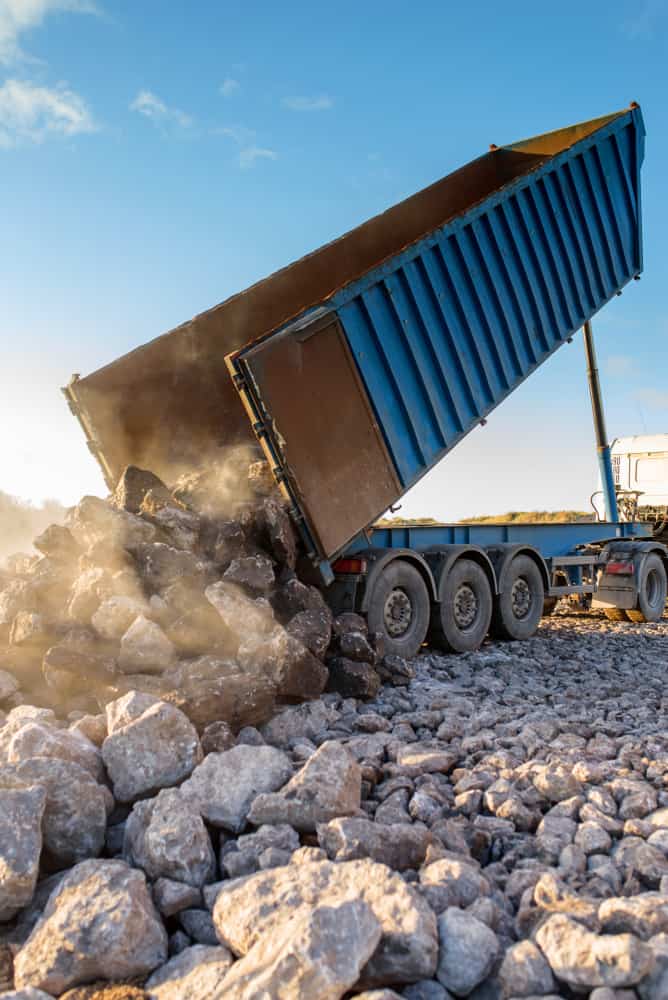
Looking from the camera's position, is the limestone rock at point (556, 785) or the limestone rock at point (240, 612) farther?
the limestone rock at point (240, 612)

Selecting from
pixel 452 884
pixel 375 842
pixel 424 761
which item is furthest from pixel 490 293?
pixel 452 884

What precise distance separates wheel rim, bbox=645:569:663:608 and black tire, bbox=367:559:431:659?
5.88 m

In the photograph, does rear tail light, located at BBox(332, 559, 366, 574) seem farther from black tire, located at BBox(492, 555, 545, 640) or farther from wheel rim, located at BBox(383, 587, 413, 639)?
black tire, located at BBox(492, 555, 545, 640)

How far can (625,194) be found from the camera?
10.3 meters

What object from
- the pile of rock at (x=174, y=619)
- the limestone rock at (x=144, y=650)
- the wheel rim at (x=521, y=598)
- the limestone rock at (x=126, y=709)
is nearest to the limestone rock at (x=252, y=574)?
the pile of rock at (x=174, y=619)

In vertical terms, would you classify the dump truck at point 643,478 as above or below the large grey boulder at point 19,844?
above

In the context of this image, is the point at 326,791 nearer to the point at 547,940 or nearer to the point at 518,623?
the point at 547,940

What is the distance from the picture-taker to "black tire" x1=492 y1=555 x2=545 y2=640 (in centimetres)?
868

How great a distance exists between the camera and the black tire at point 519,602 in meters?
8.68

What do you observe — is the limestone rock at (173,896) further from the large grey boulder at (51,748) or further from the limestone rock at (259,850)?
the large grey boulder at (51,748)

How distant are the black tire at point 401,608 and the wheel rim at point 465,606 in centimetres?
61

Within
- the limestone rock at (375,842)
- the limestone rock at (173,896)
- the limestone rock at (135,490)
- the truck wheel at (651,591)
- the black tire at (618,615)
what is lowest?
the black tire at (618,615)

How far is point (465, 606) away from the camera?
8.18 metres

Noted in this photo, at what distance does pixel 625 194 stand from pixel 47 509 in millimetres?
8724
